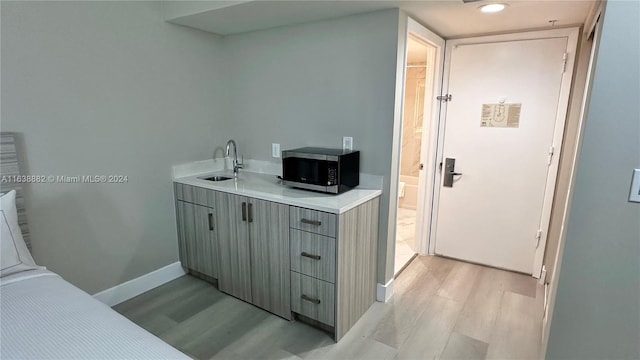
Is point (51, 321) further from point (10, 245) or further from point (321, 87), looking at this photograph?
point (321, 87)

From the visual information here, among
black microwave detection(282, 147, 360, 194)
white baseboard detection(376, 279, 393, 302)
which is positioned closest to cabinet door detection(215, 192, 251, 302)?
black microwave detection(282, 147, 360, 194)

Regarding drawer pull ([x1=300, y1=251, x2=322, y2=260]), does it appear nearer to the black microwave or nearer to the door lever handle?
the black microwave

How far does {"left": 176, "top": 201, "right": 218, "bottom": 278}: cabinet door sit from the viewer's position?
9.06ft

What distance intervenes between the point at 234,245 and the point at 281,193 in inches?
23.2

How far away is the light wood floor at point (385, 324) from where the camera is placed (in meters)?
2.14

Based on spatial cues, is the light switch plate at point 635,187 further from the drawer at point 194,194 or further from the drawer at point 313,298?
the drawer at point 194,194

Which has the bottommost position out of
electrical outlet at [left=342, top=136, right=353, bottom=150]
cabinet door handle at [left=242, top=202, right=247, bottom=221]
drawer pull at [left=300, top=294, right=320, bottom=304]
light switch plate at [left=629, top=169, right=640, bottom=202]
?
drawer pull at [left=300, top=294, right=320, bottom=304]

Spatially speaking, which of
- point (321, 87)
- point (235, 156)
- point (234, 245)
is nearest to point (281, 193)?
point (234, 245)

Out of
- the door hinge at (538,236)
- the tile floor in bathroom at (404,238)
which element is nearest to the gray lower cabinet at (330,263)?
the tile floor in bathroom at (404,238)

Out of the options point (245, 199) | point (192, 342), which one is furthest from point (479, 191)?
point (192, 342)

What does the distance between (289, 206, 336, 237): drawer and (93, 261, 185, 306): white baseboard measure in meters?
1.41

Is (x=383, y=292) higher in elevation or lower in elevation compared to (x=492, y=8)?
lower

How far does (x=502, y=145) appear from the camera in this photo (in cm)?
304

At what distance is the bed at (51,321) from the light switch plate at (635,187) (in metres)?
1.76
